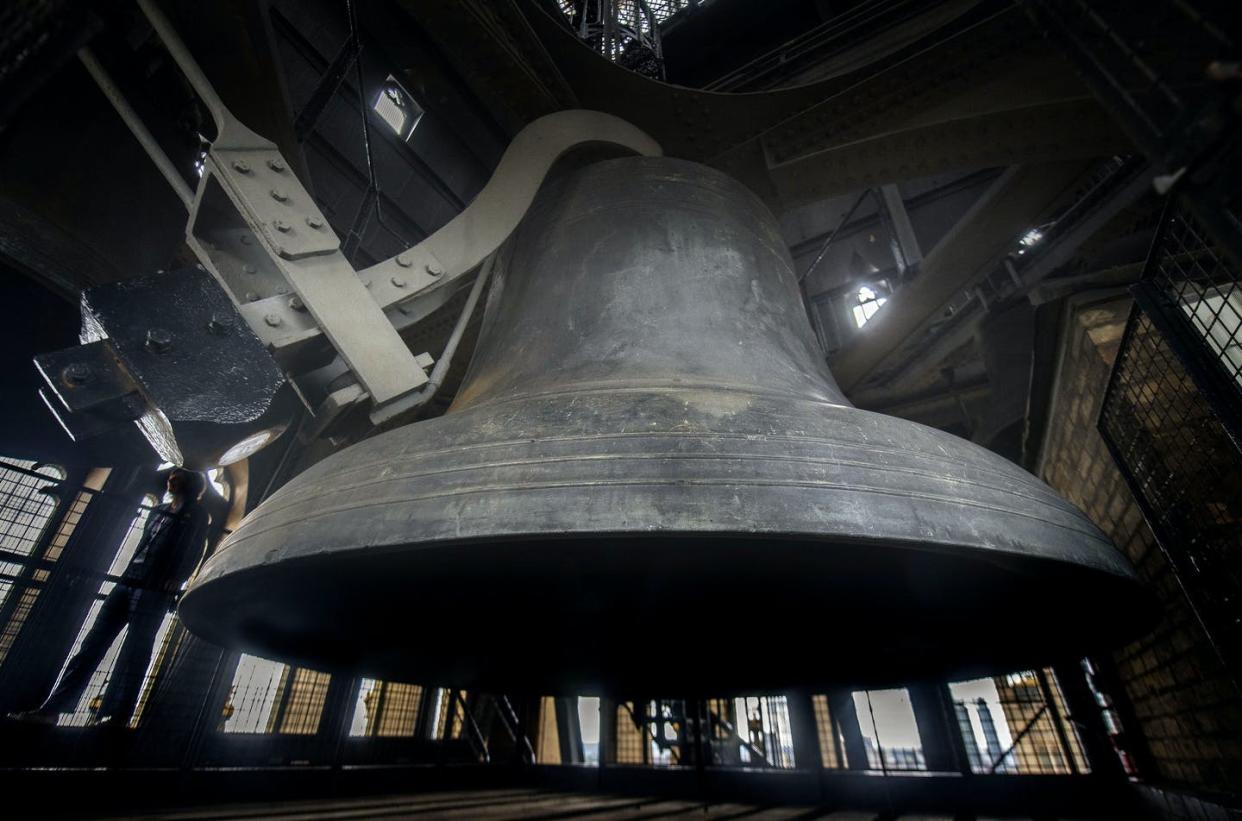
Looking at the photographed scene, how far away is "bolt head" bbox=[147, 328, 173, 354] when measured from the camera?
1.06 meters

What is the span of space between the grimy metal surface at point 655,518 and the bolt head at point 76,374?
1.33 feet

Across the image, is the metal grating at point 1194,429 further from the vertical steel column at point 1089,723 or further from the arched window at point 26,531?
the arched window at point 26,531

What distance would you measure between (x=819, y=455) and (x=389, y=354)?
948mm

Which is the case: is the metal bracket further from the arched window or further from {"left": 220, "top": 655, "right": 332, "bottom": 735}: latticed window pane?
the arched window

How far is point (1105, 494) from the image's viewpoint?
2.60m

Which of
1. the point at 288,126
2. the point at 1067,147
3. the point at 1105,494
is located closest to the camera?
the point at 288,126

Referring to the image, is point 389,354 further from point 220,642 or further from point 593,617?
point 593,617

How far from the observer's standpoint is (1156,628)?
250cm

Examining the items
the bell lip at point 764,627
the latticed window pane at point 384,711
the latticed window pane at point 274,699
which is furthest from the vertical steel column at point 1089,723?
the latticed window pane at point 274,699

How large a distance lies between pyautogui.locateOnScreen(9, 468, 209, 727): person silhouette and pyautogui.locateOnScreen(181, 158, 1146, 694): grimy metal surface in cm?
283

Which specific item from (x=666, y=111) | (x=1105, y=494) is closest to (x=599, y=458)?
(x=666, y=111)

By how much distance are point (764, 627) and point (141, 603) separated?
407 cm

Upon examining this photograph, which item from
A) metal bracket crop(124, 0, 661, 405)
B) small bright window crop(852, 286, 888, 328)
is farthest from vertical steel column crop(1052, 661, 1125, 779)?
metal bracket crop(124, 0, 661, 405)

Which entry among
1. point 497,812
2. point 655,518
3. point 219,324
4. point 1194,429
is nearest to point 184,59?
point 219,324
